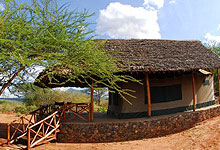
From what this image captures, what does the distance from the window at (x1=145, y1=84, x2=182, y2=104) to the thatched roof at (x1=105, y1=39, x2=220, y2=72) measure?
153 centimetres

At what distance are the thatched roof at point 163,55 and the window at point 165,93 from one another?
1526 millimetres

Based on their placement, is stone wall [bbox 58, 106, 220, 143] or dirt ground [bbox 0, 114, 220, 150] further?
stone wall [bbox 58, 106, 220, 143]

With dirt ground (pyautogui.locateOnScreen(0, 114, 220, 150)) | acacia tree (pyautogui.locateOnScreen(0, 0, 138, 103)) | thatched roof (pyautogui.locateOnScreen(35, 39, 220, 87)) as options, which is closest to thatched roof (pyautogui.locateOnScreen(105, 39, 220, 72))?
thatched roof (pyautogui.locateOnScreen(35, 39, 220, 87))

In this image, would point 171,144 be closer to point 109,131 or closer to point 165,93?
point 109,131

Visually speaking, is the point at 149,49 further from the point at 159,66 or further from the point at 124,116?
the point at 124,116

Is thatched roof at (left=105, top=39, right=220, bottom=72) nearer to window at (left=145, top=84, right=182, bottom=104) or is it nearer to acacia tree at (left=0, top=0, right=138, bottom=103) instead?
window at (left=145, top=84, right=182, bottom=104)

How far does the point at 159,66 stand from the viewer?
7.58 metres

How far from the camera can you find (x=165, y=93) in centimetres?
898

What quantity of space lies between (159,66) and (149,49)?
2174mm

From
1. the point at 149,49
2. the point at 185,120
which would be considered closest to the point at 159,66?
the point at 149,49

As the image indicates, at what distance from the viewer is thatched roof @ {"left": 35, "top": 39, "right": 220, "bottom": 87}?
7562 mm

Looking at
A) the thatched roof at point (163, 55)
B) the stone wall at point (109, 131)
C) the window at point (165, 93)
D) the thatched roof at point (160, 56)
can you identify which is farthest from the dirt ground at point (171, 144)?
the thatched roof at point (163, 55)

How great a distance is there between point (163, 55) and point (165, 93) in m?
1.96

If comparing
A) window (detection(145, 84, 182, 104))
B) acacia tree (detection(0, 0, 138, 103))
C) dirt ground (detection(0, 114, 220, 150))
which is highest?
acacia tree (detection(0, 0, 138, 103))
